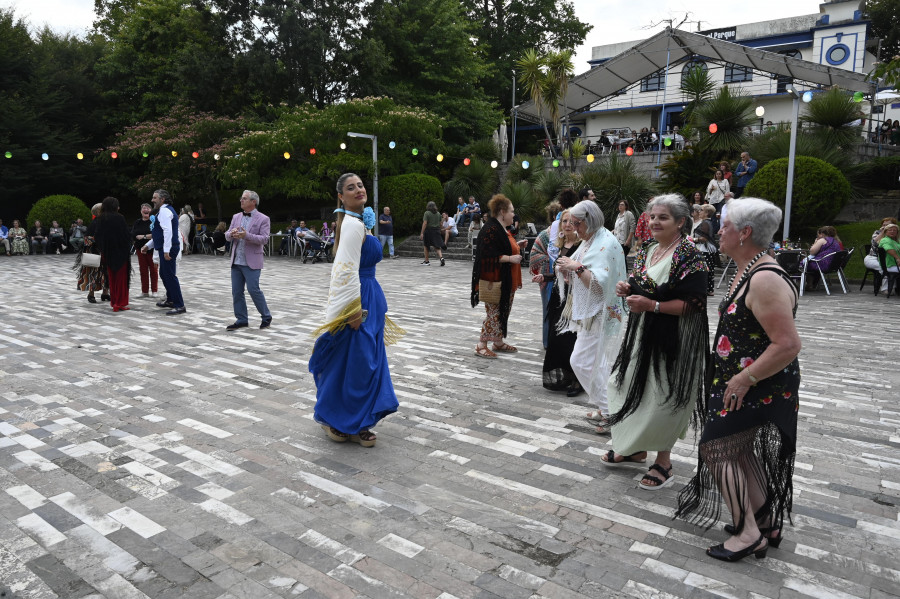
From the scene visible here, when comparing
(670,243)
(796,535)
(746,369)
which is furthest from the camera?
(670,243)

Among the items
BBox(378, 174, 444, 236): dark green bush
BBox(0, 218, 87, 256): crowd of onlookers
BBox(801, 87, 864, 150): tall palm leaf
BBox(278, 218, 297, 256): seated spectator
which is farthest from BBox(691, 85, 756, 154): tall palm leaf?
BBox(0, 218, 87, 256): crowd of onlookers

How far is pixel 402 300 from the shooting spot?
466 inches

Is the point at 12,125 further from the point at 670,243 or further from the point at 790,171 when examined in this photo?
the point at 670,243

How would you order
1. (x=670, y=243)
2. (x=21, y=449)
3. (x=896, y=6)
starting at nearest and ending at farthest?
1. (x=670, y=243)
2. (x=21, y=449)
3. (x=896, y=6)

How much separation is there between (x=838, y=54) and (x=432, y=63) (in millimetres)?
22896

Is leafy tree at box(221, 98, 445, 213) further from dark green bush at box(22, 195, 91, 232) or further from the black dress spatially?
the black dress

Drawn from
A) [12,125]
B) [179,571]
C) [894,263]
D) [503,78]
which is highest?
[503,78]

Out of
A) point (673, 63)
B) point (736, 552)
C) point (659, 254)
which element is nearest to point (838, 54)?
point (673, 63)

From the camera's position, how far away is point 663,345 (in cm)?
369

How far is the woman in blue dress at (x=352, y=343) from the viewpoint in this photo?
4383 mm

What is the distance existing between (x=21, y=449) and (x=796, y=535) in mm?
4853

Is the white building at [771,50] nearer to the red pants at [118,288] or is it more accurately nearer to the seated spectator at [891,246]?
the seated spectator at [891,246]

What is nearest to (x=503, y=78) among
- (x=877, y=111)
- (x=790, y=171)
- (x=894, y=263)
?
(x=877, y=111)

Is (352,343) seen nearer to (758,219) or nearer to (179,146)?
(758,219)
